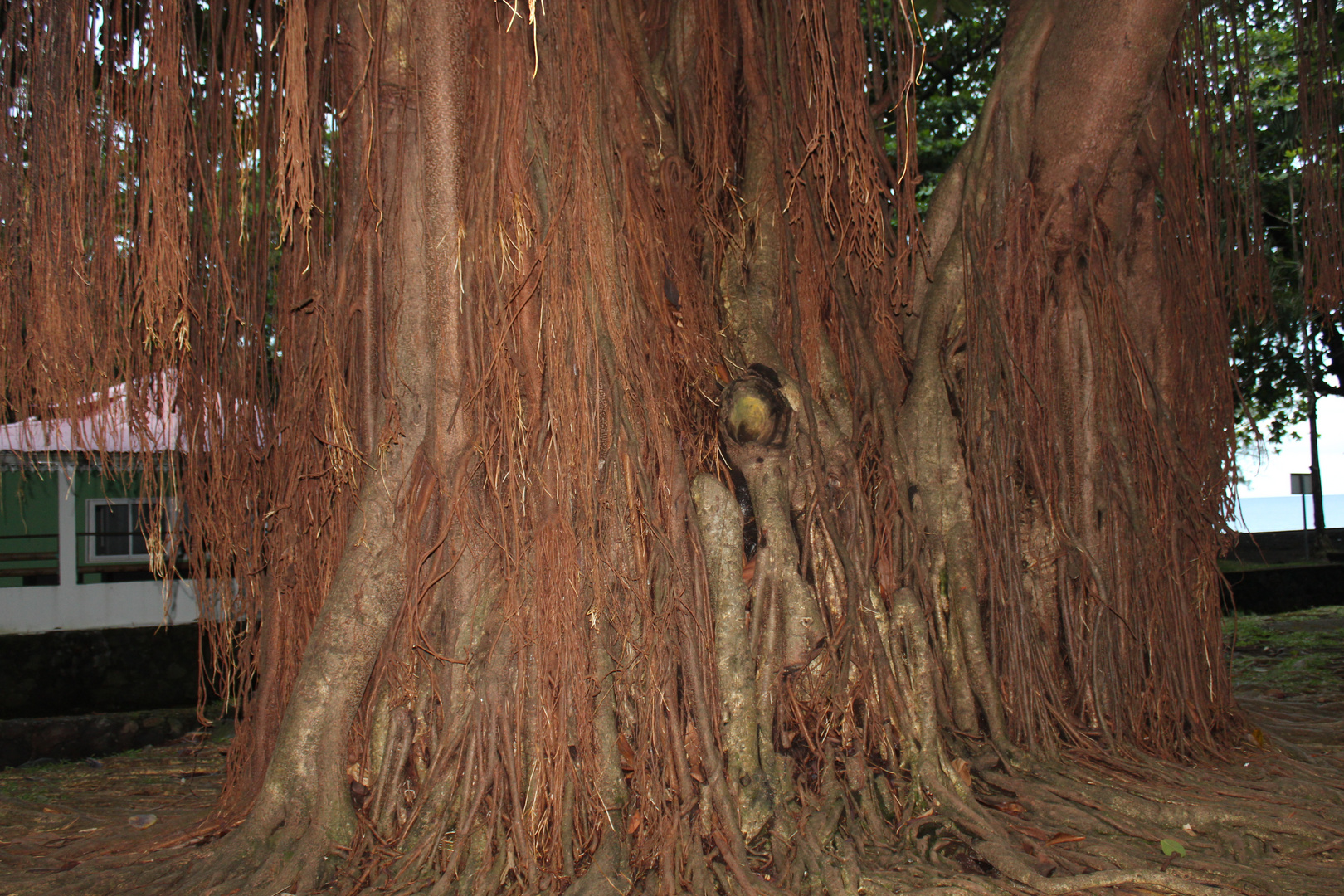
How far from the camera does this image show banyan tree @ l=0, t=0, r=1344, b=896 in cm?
210

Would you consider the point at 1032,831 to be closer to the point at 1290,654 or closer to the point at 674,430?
the point at 674,430

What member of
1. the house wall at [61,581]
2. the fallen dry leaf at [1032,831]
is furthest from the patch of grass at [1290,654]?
the house wall at [61,581]

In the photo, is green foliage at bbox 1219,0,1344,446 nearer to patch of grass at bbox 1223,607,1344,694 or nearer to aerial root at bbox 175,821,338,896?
patch of grass at bbox 1223,607,1344,694

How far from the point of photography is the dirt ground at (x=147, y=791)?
2.16 meters

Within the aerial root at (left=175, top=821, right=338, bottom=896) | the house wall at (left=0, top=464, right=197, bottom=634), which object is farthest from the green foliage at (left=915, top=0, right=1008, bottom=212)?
the house wall at (left=0, top=464, right=197, bottom=634)

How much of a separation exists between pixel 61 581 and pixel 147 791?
15.3ft

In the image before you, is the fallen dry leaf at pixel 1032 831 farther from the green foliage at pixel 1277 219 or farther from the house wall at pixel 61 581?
the house wall at pixel 61 581

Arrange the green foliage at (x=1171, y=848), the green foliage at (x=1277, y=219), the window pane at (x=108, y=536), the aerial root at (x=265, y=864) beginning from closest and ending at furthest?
1. the aerial root at (x=265, y=864)
2. the green foliage at (x=1171, y=848)
3. the green foliage at (x=1277, y=219)
4. the window pane at (x=108, y=536)

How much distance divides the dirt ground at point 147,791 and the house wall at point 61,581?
292cm

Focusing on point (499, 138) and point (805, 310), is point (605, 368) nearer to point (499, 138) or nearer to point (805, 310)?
point (499, 138)

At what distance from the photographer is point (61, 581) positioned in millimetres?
6801

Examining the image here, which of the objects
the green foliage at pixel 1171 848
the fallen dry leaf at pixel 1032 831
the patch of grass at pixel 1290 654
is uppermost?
the fallen dry leaf at pixel 1032 831

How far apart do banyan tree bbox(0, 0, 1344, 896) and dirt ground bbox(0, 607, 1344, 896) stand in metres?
0.14

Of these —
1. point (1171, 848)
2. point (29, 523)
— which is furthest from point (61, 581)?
point (1171, 848)
